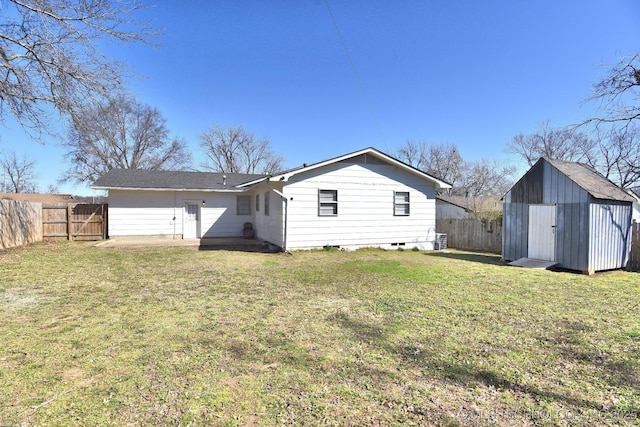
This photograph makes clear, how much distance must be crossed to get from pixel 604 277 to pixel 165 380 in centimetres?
1017

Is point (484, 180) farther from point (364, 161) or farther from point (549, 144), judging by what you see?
point (364, 161)

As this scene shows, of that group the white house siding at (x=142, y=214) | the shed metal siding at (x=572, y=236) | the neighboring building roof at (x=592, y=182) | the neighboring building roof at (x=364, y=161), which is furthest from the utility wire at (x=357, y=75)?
the white house siding at (x=142, y=214)

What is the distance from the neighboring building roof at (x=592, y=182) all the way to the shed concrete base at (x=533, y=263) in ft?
7.19

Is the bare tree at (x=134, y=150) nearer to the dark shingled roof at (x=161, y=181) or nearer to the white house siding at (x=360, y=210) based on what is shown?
the dark shingled roof at (x=161, y=181)

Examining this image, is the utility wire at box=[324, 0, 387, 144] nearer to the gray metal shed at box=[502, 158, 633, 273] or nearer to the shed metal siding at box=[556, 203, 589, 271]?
the gray metal shed at box=[502, 158, 633, 273]

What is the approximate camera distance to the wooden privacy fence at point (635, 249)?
31.5ft

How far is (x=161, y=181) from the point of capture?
54.7 ft

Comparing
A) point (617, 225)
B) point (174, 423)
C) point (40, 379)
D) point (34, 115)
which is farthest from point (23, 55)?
point (617, 225)

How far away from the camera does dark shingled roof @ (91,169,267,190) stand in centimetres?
1542

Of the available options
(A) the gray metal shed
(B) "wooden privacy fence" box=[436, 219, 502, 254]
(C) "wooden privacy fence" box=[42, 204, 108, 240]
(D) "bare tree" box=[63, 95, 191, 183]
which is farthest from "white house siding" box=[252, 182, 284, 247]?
(D) "bare tree" box=[63, 95, 191, 183]

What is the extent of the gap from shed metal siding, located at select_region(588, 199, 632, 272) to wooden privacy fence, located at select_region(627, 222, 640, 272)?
0.59 ft

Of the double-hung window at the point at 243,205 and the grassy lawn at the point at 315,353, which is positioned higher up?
the double-hung window at the point at 243,205

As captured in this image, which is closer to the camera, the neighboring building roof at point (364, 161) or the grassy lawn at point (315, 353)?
the grassy lawn at point (315, 353)

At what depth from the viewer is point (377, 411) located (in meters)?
2.49
